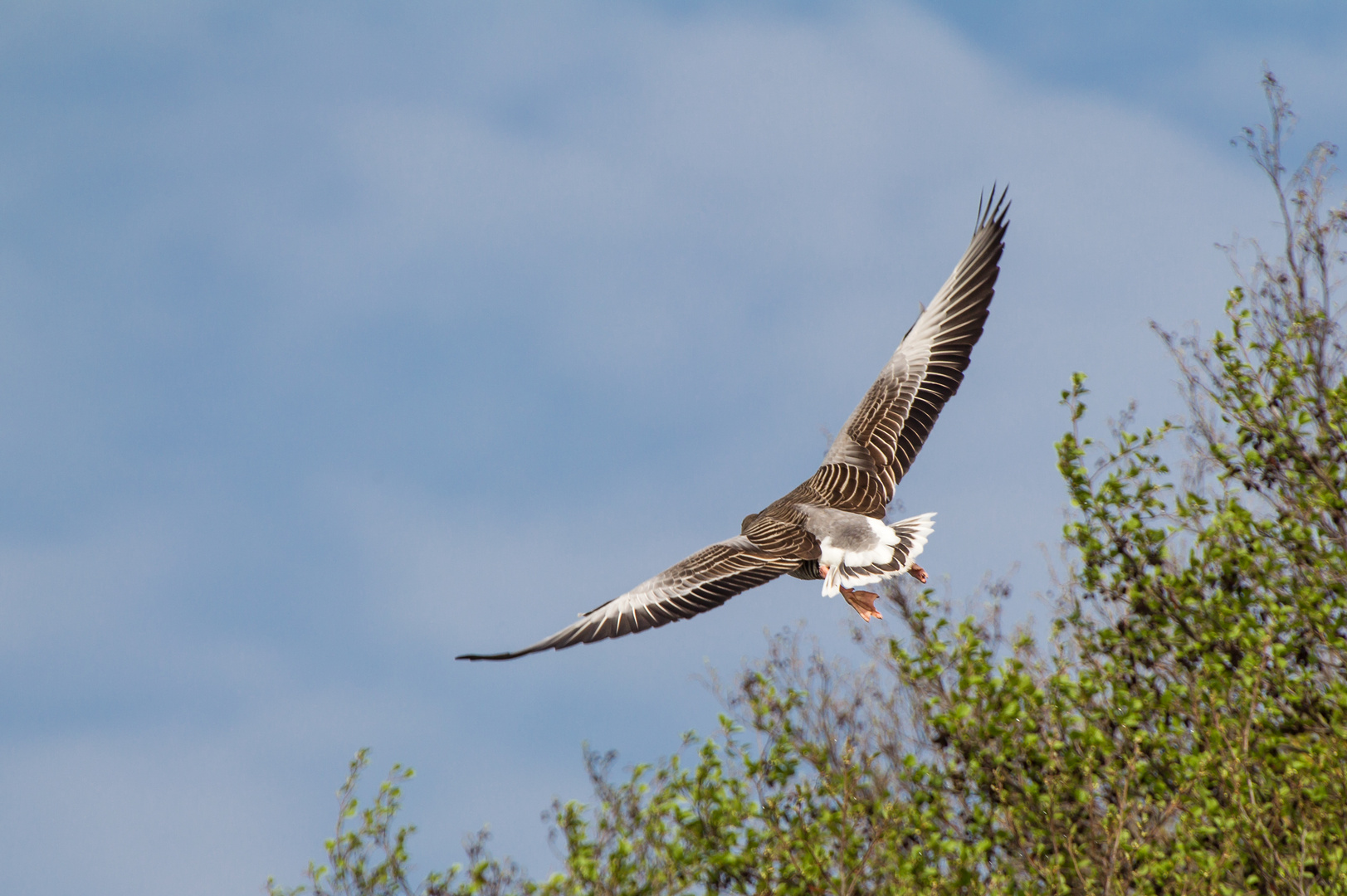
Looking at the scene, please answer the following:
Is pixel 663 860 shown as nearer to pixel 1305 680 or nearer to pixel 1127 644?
pixel 1127 644

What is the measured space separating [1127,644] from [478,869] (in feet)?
19.3

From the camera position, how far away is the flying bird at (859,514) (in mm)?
10703

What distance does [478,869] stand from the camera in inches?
324

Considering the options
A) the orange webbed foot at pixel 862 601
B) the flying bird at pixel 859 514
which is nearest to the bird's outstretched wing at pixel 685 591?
the flying bird at pixel 859 514

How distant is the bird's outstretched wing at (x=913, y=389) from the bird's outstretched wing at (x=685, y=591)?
125 cm

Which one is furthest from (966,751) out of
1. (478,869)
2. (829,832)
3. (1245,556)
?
(478,869)

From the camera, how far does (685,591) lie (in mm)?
11047

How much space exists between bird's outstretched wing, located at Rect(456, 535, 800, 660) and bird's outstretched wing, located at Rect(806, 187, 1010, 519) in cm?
125

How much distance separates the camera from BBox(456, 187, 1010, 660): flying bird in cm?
1070

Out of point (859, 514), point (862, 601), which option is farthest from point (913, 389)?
point (862, 601)

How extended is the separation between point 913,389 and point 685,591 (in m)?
3.95

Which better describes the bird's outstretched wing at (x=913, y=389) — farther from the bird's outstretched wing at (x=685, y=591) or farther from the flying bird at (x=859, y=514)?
the bird's outstretched wing at (x=685, y=591)

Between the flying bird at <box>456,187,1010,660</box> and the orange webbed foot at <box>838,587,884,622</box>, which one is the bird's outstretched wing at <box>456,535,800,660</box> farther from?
the orange webbed foot at <box>838,587,884,622</box>

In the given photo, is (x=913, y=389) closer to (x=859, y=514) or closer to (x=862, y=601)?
(x=859, y=514)
